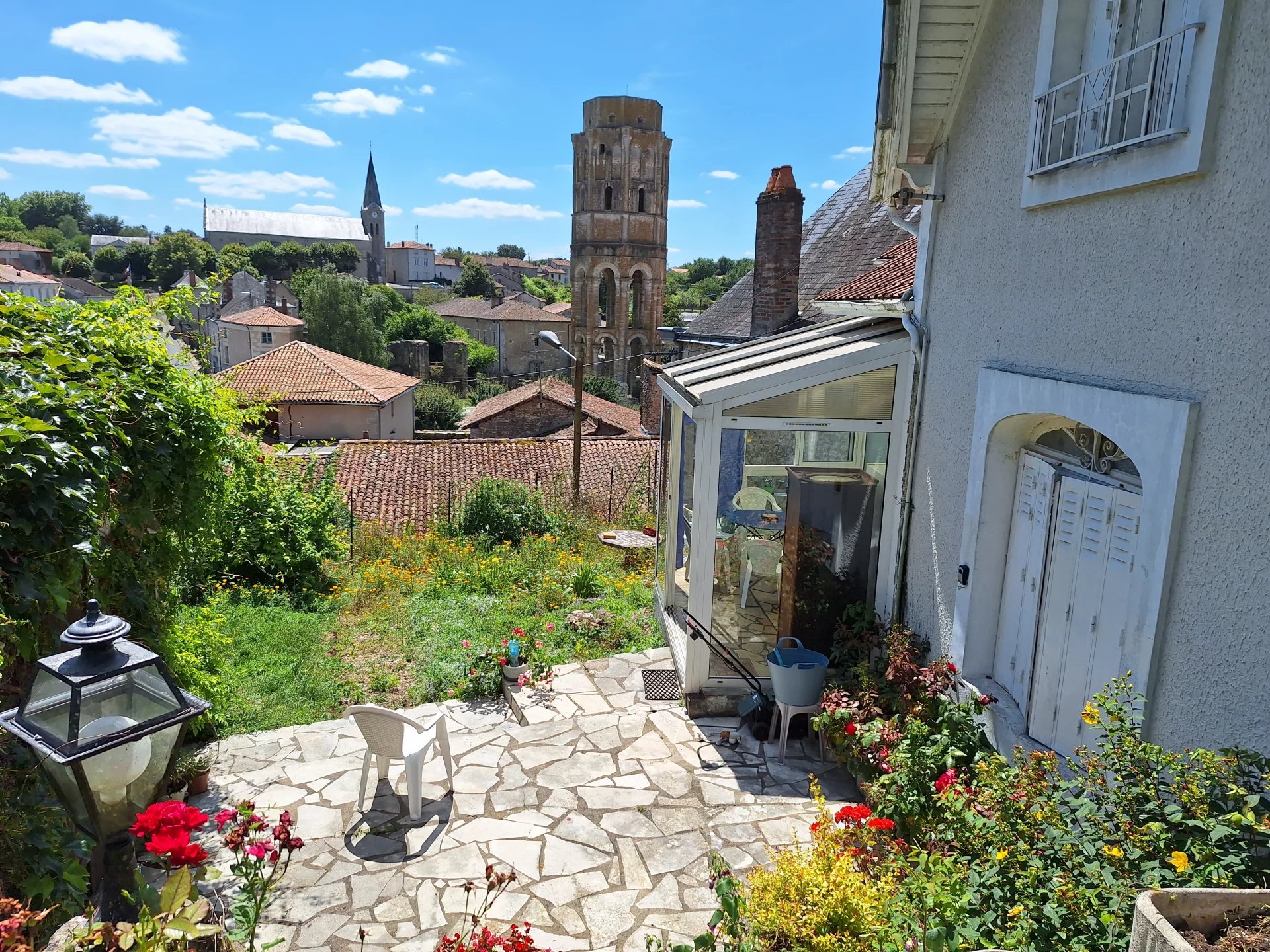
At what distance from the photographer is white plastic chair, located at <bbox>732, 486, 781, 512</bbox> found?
6.48 meters

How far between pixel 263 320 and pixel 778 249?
47.1 m

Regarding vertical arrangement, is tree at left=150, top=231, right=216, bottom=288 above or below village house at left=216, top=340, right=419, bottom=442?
above

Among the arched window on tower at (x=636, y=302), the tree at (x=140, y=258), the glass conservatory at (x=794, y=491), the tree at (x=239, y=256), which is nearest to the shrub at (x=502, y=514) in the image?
the glass conservatory at (x=794, y=491)

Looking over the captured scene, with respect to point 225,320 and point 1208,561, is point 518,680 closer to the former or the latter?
point 1208,561

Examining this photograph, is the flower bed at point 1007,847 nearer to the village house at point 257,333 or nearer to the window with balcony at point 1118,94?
the window with balcony at point 1118,94

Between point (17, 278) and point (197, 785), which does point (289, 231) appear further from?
point (197, 785)

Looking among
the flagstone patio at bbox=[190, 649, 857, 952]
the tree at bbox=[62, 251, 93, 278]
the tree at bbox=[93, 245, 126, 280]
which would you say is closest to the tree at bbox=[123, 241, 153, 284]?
the tree at bbox=[93, 245, 126, 280]

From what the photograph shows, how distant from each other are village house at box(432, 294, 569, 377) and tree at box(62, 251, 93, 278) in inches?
2490

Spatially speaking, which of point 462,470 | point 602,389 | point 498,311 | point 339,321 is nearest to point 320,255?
point 498,311

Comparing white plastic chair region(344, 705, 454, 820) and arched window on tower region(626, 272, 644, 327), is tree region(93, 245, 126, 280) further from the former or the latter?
white plastic chair region(344, 705, 454, 820)

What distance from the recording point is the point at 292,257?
98.9 metres

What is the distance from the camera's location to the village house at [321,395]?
31547 millimetres

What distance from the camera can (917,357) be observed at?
5.98m

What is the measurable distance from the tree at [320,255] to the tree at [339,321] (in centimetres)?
5340
